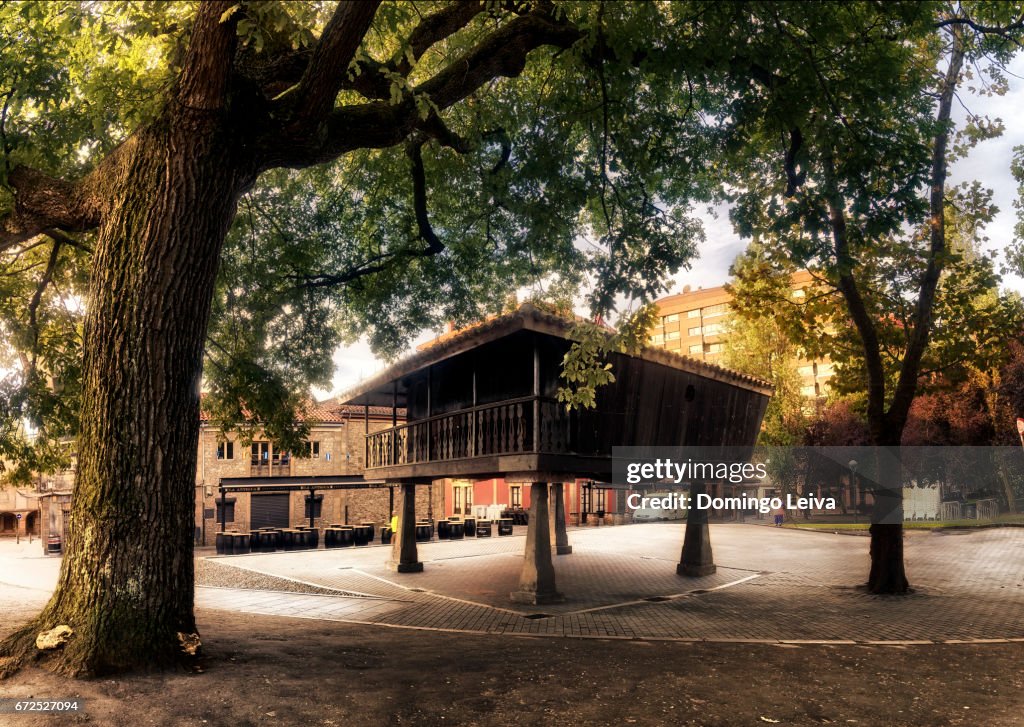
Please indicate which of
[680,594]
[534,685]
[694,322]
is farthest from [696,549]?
[694,322]

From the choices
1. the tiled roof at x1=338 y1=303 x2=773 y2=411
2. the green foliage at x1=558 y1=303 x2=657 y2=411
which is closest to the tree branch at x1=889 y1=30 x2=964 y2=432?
the tiled roof at x1=338 y1=303 x2=773 y2=411

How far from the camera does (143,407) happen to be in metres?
6.37

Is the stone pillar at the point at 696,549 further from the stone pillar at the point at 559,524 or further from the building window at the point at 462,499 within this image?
the building window at the point at 462,499

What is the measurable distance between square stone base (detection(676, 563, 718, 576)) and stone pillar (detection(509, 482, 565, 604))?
5151 millimetres

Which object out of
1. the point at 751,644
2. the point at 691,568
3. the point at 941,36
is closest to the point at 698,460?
the point at 691,568

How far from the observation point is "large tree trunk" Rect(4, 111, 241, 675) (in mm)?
6184

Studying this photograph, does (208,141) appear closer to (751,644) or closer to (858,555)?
(751,644)

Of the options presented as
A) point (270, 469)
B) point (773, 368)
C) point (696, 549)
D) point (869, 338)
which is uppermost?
point (773, 368)

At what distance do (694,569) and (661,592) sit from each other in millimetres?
2854

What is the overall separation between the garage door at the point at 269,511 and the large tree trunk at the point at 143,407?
34.6 m

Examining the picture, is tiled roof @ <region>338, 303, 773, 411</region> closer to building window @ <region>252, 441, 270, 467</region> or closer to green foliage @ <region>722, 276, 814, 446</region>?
building window @ <region>252, 441, 270, 467</region>

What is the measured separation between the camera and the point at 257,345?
14.5 m

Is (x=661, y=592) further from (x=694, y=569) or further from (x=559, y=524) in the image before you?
(x=559, y=524)

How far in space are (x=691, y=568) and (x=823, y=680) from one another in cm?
1127
